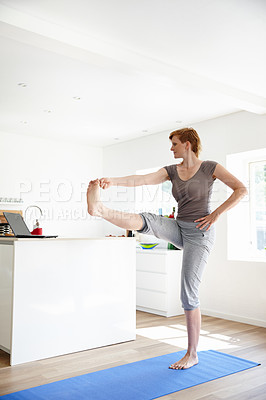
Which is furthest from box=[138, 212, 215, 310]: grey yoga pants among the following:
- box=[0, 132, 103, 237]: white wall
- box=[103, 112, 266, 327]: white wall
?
box=[0, 132, 103, 237]: white wall

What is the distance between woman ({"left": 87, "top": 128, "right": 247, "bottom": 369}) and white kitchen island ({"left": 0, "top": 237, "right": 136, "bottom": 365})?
2.47 ft

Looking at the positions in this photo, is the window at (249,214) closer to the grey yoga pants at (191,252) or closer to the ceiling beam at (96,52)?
the ceiling beam at (96,52)

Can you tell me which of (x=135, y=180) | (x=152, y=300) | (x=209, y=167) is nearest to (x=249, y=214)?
(x=152, y=300)

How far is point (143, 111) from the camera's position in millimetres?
4801

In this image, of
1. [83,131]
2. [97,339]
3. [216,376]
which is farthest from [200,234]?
[83,131]

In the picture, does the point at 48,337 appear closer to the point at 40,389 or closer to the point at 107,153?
the point at 40,389

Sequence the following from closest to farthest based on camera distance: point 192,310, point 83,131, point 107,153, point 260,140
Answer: point 192,310 < point 260,140 < point 83,131 < point 107,153

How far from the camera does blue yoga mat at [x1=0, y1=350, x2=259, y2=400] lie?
7.48 ft

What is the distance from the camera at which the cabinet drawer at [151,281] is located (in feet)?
15.9

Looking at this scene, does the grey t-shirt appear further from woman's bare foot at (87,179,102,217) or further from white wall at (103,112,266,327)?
white wall at (103,112,266,327)

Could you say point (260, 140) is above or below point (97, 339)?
above

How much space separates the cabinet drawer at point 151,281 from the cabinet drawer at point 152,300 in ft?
0.20

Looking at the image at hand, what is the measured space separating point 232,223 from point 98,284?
7.00 feet

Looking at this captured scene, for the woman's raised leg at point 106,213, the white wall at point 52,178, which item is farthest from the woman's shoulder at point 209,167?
the white wall at point 52,178
